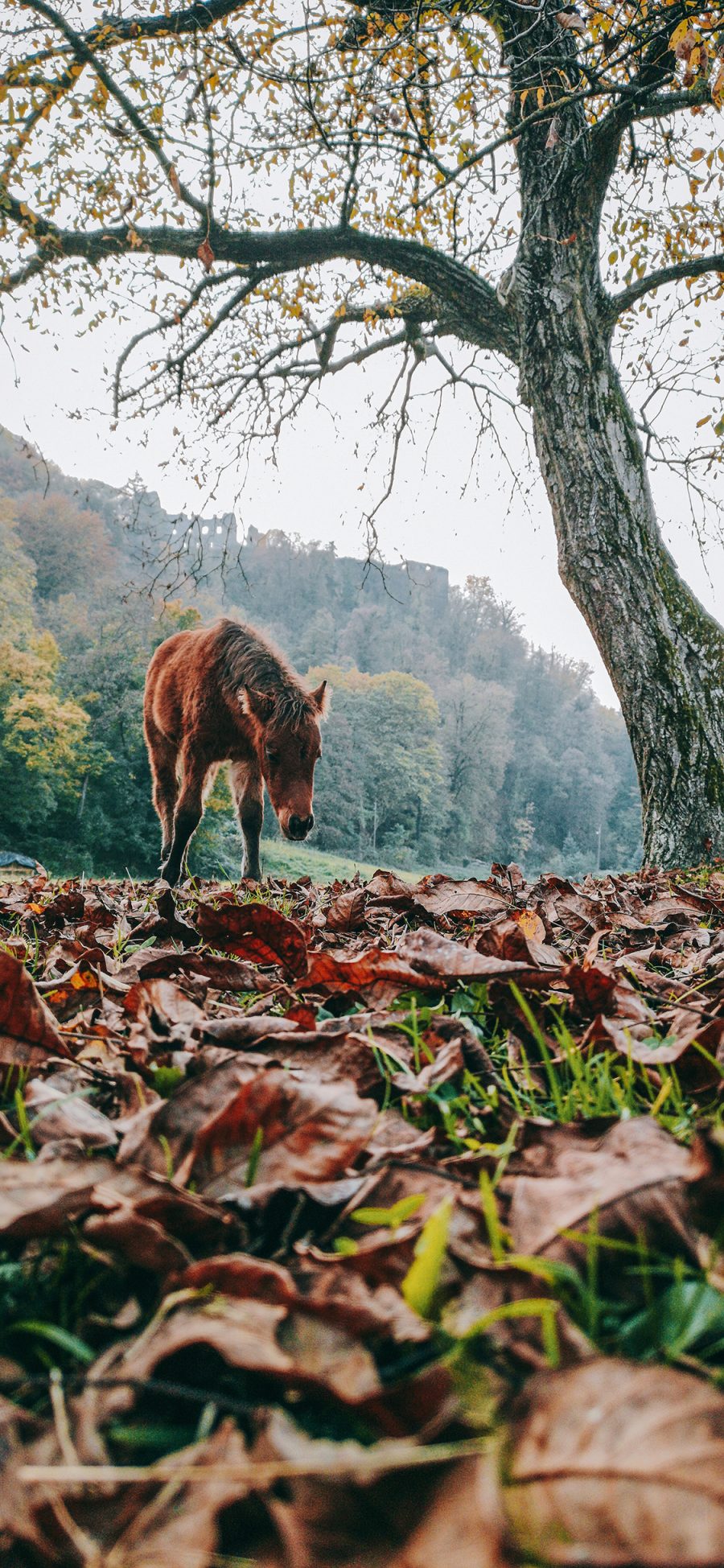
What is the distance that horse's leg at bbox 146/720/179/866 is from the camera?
9.23 m

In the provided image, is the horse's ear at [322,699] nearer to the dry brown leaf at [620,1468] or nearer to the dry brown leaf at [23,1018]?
the dry brown leaf at [23,1018]

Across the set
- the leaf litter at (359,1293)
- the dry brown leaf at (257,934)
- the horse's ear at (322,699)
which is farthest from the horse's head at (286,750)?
the leaf litter at (359,1293)

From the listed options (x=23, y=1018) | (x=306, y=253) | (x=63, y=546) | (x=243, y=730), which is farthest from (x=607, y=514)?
(x=63, y=546)

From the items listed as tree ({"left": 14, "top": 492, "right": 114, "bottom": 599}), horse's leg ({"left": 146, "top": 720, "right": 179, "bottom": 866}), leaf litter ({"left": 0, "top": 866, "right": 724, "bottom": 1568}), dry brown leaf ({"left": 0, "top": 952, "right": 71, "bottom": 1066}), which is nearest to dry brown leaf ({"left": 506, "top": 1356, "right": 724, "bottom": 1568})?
leaf litter ({"left": 0, "top": 866, "right": 724, "bottom": 1568})

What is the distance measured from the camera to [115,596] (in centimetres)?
4675

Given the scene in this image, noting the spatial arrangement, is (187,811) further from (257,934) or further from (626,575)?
(257,934)

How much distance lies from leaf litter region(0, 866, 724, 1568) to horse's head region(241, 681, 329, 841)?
5.30 metres

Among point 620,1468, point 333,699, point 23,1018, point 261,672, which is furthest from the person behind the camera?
point 333,699

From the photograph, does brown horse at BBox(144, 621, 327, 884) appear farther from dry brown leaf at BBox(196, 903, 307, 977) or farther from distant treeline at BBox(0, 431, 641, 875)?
dry brown leaf at BBox(196, 903, 307, 977)

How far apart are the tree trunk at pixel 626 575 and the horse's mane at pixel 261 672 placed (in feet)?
8.07

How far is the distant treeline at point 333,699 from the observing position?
3069 centimetres

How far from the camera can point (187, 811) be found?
6.96 meters

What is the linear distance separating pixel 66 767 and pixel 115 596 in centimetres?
1812

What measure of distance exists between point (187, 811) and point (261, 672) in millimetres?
1409
